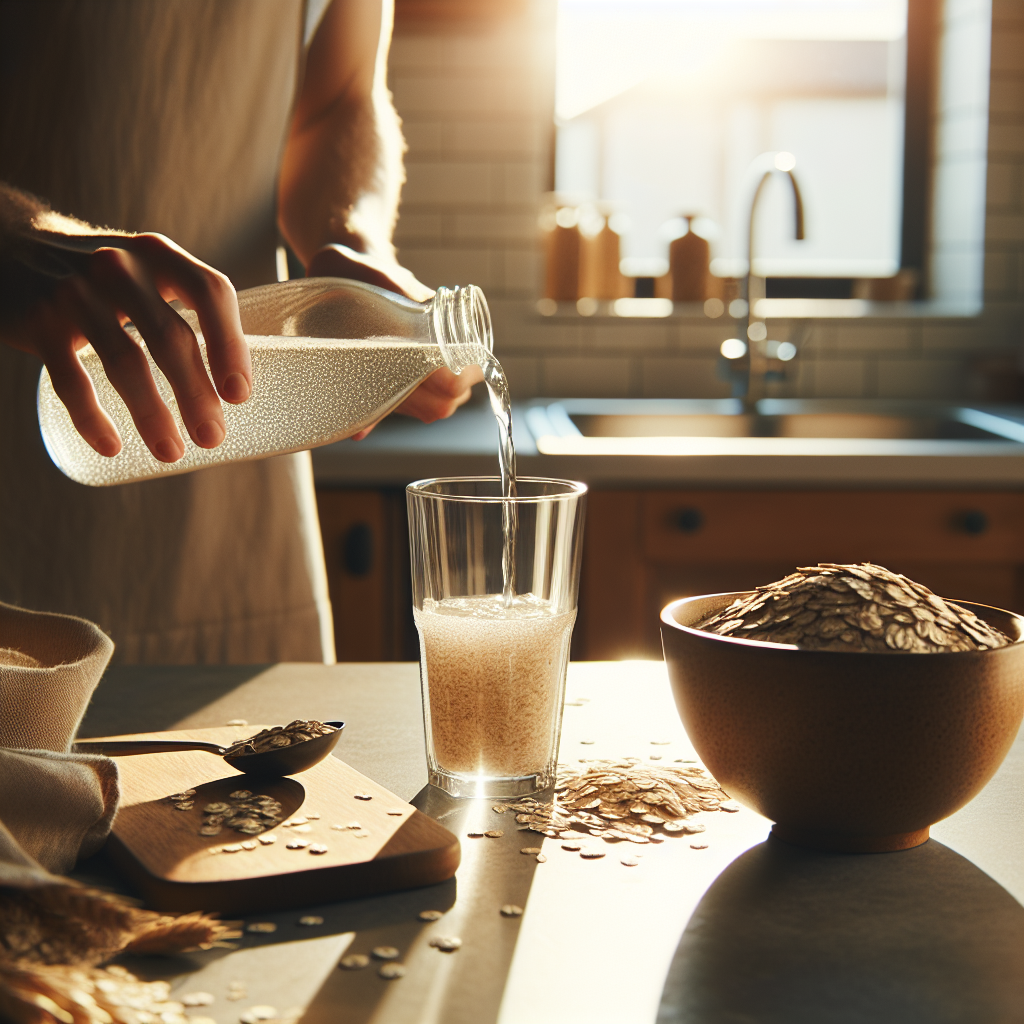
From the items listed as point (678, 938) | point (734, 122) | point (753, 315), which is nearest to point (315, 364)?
point (678, 938)

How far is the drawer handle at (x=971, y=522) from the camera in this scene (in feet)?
6.17

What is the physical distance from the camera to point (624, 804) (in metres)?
0.70

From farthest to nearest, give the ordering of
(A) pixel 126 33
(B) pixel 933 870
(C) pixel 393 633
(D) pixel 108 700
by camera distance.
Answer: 1. (C) pixel 393 633
2. (A) pixel 126 33
3. (D) pixel 108 700
4. (B) pixel 933 870

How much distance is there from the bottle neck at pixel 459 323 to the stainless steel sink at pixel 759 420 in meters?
1.58

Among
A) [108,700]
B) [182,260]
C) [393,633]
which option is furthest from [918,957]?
[393,633]

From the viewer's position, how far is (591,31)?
2.78 meters

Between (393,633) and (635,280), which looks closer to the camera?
(393,633)

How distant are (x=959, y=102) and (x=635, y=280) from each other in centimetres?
79

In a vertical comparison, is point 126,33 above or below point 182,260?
above

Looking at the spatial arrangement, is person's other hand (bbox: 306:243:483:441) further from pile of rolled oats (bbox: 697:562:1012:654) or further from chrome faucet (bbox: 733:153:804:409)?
chrome faucet (bbox: 733:153:804:409)

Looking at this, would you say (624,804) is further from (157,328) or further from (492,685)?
(157,328)

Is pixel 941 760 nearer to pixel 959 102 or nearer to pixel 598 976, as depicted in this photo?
pixel 598 976

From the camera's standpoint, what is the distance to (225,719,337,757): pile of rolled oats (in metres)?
0.71

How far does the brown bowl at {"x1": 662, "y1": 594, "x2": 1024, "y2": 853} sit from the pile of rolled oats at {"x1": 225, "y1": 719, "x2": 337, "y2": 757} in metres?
0.22
